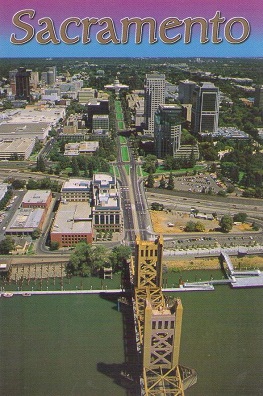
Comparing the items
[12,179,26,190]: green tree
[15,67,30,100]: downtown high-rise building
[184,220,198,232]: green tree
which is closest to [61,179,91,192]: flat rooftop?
[12,179,26,190]: green tree

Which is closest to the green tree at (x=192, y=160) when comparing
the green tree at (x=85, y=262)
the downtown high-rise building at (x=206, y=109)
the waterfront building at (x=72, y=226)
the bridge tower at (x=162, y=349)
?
the downtown high-rise building at (x=206, y=109)

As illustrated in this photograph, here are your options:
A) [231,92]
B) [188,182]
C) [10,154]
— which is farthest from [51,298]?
[231,92]

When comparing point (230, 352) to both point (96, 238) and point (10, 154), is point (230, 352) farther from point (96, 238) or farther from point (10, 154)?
point (10, 154)

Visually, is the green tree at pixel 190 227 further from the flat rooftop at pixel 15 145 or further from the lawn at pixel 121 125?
the lawn at pixel 121 125

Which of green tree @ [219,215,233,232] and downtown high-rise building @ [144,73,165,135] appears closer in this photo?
green tree @ [219,215,233,232]

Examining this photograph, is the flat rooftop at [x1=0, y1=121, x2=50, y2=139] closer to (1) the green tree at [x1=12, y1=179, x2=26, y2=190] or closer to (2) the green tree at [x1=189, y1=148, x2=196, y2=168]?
(1) the green tree at [x1=12, y1=179, x2=26, y2=190]

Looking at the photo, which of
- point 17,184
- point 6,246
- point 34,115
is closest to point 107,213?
point 6,246
